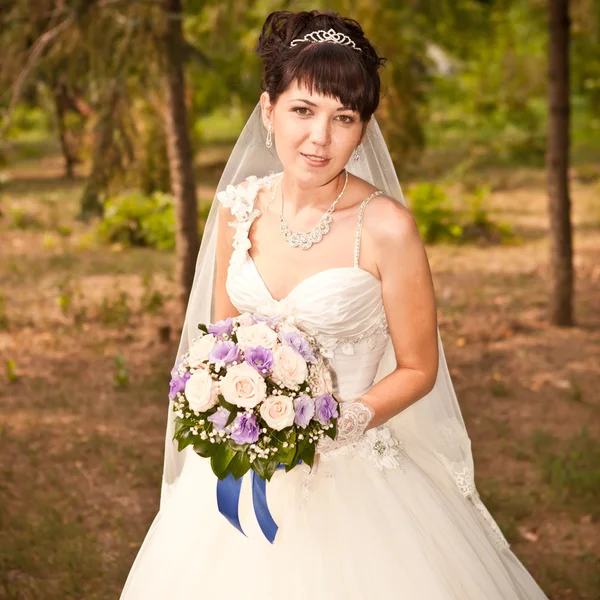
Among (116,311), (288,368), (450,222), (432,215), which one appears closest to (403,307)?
(288,368)

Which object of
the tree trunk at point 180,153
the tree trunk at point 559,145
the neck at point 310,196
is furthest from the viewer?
the tree trunk at point 559,145

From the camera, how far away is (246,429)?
254cm

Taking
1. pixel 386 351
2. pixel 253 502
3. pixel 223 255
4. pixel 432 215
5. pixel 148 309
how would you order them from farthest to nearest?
pixel 432 215 → pixel 148 309 → pixel 386 351 → pixel 223 255 → pixel 253 502

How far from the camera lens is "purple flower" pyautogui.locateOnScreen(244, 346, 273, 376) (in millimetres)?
2574

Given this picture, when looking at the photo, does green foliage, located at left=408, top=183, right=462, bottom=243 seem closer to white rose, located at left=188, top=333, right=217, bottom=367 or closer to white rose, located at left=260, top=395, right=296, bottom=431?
white rose, located at left=188, top=333, right=217, bottom=367

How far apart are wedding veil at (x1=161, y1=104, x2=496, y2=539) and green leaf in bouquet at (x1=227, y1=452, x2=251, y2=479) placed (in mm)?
983

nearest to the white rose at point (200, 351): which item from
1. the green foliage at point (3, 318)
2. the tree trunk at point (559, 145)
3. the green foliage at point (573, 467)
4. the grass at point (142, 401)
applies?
the grass at point (142, 401)

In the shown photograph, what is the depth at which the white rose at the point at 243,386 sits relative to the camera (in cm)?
251

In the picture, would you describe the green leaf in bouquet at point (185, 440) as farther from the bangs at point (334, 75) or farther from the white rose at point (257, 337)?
the bangs at point (334, 75)

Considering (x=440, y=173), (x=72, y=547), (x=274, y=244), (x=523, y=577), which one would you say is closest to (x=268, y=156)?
(x=274, y=244)

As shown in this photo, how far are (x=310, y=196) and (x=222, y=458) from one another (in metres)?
1.07

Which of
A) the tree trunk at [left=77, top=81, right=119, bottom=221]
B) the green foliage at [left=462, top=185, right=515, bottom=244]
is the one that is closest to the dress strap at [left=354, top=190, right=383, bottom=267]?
the tree trunk at [left=77, top=81, right=119, bottom=221]

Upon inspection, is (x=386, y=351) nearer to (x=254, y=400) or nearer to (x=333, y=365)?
(x=333, y=365)

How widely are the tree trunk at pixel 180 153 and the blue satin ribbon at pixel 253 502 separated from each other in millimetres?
5055
